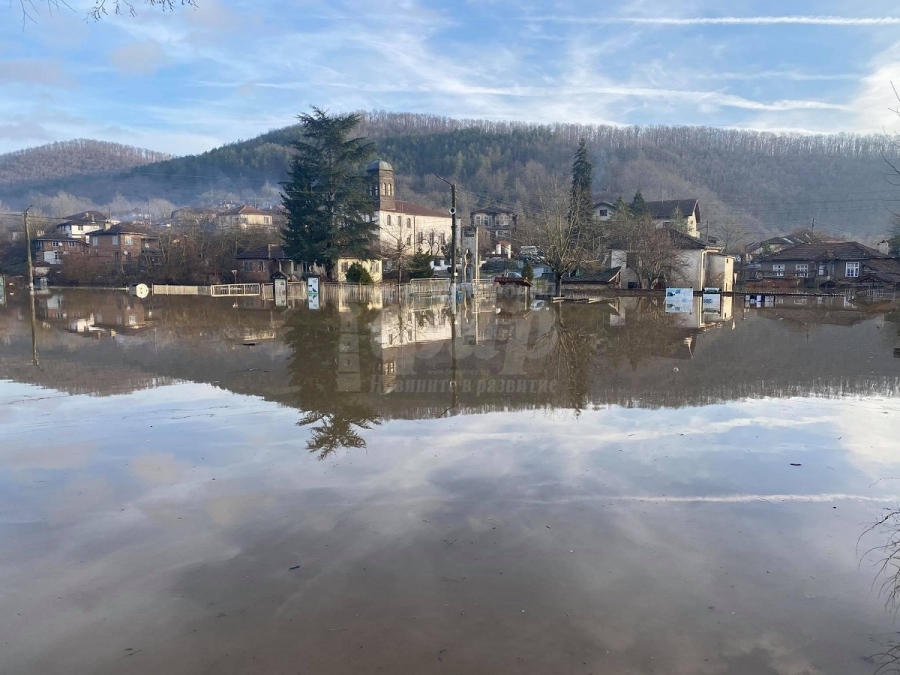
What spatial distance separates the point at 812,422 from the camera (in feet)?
27.5

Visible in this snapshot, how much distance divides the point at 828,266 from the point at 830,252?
1.37 metres

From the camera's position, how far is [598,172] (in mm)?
Answer: 129000

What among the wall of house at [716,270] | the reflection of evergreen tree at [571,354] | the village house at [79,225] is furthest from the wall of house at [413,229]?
the reflection of evergreen tree at [571,354]

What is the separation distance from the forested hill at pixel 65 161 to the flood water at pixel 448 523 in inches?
6809

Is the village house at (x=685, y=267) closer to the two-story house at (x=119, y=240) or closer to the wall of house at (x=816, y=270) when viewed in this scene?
the wall of house at (x=816, y=270)

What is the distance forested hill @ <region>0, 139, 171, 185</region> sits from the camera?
151m

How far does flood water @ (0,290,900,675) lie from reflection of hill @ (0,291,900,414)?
0.17 metres

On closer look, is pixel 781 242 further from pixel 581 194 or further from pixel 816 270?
pixel 581 194

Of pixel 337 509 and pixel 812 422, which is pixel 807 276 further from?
pixel 337 509

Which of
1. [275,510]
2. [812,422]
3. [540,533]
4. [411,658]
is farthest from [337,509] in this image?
[812,422]

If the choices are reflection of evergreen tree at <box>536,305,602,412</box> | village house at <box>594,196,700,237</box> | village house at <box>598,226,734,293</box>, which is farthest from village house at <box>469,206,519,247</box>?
reflection of evergreen tree at <box>536,305,602,412</box>

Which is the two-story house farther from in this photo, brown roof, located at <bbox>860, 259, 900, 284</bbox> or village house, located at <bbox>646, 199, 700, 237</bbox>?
brown roof, located at <bbox>860, 259, 900, 284</bbox>

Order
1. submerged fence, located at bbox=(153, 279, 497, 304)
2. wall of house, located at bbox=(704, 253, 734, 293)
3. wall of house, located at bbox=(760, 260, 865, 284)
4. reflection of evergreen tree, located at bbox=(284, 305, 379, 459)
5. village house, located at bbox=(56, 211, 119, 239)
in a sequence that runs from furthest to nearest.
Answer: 1. village house, located at bbox=(56, 211, 119, 239)
2. wall of house, located at bbox=(760, 260, 865, 284)
3. wall of house, located at bbox=(704, 253, 734, 293)
4. submerged fence, located at bbox=(153, 279, 497, 304)
5. reflection of evergreen tree, located at bbox=(284, 305, 379, 459)

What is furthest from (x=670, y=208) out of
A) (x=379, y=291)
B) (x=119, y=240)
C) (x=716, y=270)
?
(x=119, y=240)
